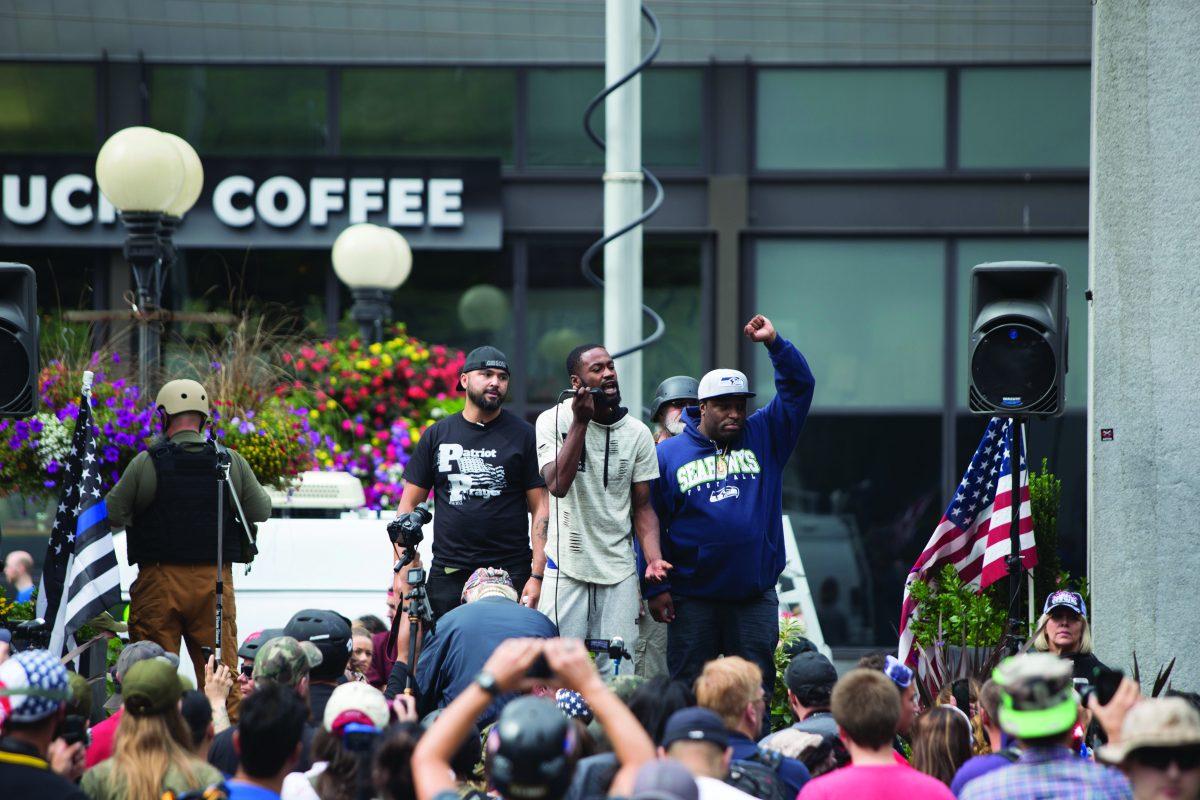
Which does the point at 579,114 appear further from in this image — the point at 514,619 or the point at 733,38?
the point at 514,619

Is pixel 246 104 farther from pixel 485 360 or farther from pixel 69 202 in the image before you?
pixel 485 360

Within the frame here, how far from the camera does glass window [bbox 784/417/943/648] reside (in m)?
17.1

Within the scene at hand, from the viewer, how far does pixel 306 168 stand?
55.8ft

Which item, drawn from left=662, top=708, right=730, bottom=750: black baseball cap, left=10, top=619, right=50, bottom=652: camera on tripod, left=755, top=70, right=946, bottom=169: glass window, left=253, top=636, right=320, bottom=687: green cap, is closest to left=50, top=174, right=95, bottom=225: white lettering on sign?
left=755, top=70, right=946, bottom=169: glass window

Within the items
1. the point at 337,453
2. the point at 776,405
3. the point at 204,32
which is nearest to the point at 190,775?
the point at 776,405

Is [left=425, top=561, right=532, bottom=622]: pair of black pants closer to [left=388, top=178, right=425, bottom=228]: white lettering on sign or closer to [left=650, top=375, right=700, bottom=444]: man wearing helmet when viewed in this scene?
[left=650, top=375, right=700, bottom=444]: man wearing helmet

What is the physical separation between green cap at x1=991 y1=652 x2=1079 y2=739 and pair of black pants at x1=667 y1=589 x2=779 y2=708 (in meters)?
3.47

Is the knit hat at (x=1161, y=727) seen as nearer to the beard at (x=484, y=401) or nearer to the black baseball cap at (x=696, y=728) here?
the black baseball cap at (x=696, y=728)

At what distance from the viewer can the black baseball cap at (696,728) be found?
4.85 m

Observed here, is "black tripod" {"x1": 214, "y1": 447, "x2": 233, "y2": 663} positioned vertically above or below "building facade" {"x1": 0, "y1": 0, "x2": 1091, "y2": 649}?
below

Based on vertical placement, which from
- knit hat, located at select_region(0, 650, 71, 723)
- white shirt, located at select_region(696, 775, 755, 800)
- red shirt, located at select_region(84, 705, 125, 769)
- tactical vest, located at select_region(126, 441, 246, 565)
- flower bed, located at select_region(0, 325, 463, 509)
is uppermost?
flower bed, located at select_region(0, 325, 463, 509)

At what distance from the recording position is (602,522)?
26.6 feet

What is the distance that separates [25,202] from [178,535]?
880 centimetres

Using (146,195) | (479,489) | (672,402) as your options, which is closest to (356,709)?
(479,489)
